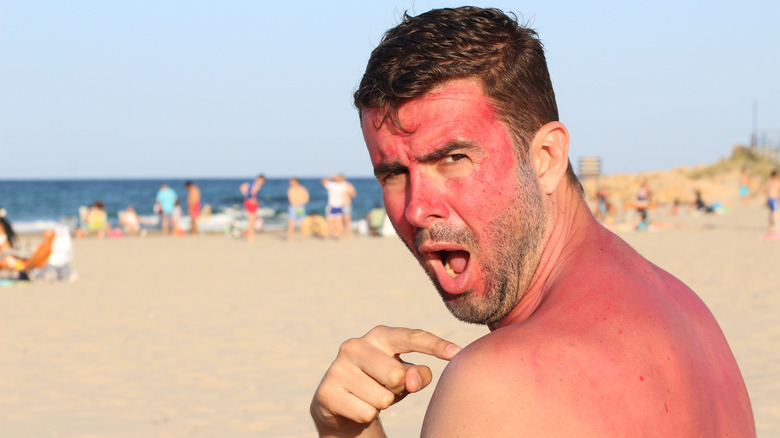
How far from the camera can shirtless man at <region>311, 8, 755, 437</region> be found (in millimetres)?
1508

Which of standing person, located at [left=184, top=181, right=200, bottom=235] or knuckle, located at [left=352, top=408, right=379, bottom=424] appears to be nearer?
knuckle, located at [left=352, top=408, right=379, bottom=424]

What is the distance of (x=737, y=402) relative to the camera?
1.76m

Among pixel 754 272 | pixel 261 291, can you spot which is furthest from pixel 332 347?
pixel 754 272

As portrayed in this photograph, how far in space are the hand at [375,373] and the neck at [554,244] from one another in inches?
10.3

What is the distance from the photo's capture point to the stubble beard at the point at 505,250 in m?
1.72

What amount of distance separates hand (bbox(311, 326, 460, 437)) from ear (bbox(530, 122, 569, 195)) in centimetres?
47

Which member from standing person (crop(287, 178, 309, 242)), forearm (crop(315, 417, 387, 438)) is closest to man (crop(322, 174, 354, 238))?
standing person (crop(287, 178, 309, 242))

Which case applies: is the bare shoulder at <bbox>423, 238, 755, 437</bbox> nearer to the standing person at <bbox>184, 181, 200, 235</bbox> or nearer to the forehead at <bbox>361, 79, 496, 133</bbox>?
the forehead at <bbox>361, 79, 496, 133</bbox>

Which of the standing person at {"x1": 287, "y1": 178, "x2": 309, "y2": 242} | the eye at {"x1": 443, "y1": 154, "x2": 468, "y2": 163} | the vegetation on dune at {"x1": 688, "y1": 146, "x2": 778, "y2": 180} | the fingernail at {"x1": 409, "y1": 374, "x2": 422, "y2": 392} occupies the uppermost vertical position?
the eye at {"x1": 443, "y1": 154, "x2": 468, "y2": 163}

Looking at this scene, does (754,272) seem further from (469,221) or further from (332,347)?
(469,221)

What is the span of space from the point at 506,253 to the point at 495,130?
28 centimetres

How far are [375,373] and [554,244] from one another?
0.53m

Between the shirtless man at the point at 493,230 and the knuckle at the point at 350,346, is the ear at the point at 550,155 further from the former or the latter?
the knuckle at the point at 350,346

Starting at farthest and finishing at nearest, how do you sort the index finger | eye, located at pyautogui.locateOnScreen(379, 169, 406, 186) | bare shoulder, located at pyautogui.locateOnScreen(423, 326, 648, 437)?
eye, located at pyautogui.locateOnScreen(379, 169, 406, 186) → the index finger → bare shoulder, located at pyautogui.locateOnScreen(423, 326, 648, 437)
